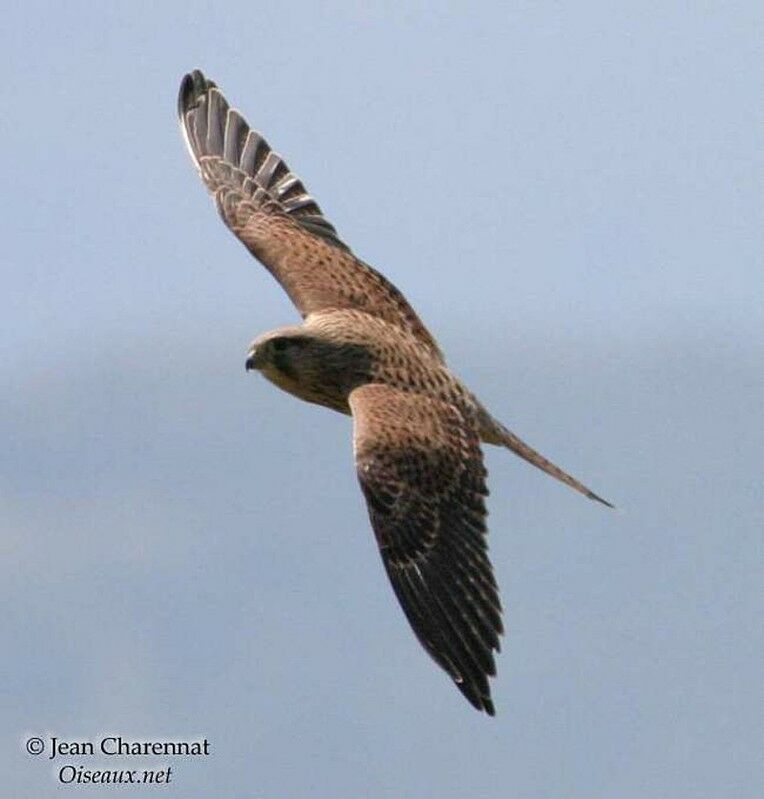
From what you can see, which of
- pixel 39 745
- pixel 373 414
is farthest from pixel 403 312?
pixel 39 745

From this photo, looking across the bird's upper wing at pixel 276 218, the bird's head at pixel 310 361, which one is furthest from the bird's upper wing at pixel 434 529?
the bird's upper wing at pixel 276 218

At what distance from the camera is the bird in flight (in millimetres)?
20016

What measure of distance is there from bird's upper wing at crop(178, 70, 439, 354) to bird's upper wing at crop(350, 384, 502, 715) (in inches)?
65.9

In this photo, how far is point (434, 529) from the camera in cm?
2028

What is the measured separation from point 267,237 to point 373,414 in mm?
3332

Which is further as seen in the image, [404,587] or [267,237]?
[267,237]

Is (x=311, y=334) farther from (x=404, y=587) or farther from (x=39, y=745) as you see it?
(x=39, y=745)

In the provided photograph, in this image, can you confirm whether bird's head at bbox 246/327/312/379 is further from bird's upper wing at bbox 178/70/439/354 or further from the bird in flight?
bird's upper wing at bbox 178/70/439/354

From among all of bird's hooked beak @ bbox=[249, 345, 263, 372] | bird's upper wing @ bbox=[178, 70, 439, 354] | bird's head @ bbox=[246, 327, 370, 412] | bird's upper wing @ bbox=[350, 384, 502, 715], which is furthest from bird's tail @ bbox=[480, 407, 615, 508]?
bird's hooked beak @ bbox=[249, 345, 263, 372]

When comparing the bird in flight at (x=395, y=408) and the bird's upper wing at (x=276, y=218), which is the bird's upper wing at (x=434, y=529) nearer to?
the bird in flight at (x=395, y=408)

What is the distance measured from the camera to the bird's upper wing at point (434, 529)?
19.9 metres

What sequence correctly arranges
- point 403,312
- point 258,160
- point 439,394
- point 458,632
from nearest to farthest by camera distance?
1. point 458,632
2. point 439,394
3. point 403,312
4. point 258,160

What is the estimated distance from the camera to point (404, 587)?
2019cm

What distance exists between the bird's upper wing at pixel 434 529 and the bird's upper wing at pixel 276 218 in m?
1.67
